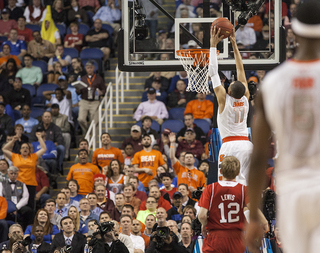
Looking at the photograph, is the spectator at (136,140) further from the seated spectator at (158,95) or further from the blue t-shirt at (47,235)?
the blue t-shirt at (47,235)

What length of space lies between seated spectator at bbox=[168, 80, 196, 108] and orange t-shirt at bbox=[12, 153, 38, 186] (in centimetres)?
434

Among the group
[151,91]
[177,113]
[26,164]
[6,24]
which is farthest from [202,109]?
[6,24]

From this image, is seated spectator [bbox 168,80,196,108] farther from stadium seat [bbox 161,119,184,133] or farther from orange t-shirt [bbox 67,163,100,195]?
orange t-shirt [bbox 67,163,100,195]

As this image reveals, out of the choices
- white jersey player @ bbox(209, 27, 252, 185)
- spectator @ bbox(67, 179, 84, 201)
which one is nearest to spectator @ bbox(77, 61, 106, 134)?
spectator @ bbox(67, 179, 84, 201)

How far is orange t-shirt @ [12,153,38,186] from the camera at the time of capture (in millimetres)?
12716

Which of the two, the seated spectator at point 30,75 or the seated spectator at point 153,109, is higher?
the seated spectator at point 30,75

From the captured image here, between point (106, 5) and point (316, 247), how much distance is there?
16.5 metres

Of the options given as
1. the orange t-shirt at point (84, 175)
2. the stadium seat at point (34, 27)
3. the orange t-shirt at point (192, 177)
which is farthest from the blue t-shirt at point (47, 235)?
the stadium seat at point (34, 27)

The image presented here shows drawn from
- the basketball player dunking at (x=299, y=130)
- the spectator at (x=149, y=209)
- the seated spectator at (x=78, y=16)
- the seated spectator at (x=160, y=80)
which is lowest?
the spectator at (x=149, y=209)

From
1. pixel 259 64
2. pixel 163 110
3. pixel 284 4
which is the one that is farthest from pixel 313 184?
pixel 284 4

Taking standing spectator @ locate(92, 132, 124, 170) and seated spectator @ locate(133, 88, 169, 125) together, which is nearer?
standing spectator @ locate(92, 132, 124, 170)

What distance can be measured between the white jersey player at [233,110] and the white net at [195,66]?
30.6 inches

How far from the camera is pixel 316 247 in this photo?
9.32 feet

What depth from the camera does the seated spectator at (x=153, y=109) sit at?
14.7m
